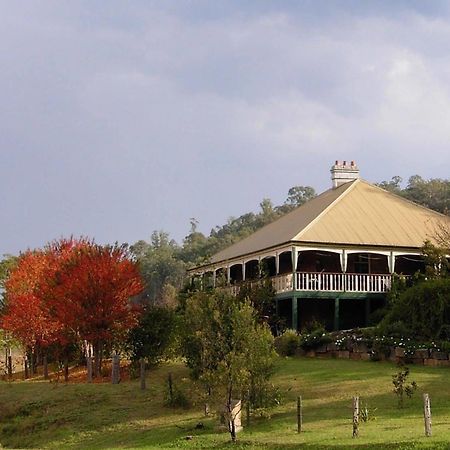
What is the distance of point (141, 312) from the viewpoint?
1198 inches

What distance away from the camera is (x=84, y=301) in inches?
1140

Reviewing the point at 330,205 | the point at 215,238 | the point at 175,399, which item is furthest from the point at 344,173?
the point at 215,238

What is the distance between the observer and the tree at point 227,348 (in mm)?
18703

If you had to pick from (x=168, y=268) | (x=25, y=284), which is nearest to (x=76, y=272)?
(x=25, y=284)

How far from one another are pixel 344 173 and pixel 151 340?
55.6ft

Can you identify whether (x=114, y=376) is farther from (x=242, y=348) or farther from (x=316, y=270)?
(x=316, y=270)

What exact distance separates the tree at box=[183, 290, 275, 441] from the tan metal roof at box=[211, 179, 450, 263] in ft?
47.1

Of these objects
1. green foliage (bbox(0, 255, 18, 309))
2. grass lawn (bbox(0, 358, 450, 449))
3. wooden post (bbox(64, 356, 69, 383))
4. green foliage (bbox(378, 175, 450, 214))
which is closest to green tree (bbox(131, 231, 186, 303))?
green foliage (bbox(378, 175, 450, 214))

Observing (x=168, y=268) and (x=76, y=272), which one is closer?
(x=76, y=272)

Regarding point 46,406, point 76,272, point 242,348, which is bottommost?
point 46,406

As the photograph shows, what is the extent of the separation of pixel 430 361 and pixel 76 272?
12039 millimetres

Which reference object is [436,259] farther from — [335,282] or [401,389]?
[401,389]

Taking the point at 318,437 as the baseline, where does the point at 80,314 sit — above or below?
above

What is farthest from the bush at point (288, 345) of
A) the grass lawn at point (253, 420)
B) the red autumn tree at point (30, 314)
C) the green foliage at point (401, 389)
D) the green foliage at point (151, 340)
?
the green foliage at point (401, 389)
